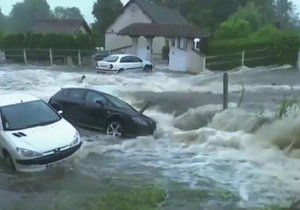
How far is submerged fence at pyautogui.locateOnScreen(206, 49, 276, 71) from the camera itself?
4175 centimetres

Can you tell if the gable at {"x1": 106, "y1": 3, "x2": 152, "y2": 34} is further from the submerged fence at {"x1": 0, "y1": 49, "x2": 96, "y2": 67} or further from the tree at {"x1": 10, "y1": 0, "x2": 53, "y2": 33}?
the tree at {"x1": 10, "y1": 0, "x2": 53, "y2": 33}

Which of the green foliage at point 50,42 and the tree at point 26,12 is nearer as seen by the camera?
the green foliage at point 50,42

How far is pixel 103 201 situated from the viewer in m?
9.93

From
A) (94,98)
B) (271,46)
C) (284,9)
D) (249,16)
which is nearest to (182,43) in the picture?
(271,46)

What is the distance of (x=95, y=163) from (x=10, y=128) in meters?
2.17

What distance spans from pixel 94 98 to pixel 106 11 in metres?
60.6

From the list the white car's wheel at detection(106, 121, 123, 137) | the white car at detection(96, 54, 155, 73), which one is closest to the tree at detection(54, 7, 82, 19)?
the white car at detection(96, 54, 155, 73)

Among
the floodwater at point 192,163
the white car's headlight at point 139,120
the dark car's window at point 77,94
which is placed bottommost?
the floodwater at point 192,163

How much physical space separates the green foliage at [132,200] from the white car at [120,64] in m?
27.7

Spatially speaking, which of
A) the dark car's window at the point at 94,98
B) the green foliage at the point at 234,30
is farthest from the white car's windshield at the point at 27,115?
the green foliage at the point at 234,30

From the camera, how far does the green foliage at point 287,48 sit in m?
41.7

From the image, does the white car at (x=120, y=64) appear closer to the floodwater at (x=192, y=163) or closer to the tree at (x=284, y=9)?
the floodwater at (x=192, y=163)

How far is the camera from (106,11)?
253 ft

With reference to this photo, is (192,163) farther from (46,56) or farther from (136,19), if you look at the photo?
(136,19)
